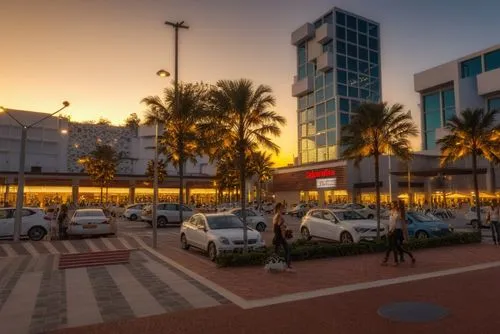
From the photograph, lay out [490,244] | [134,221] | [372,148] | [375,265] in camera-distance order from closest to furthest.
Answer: [375,265] → [490,244] → [372,148] → [134,221]

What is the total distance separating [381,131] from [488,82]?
52.9 metres

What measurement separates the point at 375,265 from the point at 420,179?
5085 centimetres

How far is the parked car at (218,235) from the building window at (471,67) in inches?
2501

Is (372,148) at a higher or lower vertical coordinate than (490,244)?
higher

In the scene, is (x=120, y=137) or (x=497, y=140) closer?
(x=497, y=140)

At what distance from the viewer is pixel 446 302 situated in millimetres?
7965

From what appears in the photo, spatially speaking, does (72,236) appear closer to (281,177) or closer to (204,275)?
(204,275)

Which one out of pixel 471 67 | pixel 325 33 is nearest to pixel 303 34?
pixel 325 33

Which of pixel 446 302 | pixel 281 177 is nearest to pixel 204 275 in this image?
pixel 446 302

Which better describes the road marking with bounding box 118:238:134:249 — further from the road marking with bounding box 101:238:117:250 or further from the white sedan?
the white sedan

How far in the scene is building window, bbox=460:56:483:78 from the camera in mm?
64688

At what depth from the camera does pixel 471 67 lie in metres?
65.7

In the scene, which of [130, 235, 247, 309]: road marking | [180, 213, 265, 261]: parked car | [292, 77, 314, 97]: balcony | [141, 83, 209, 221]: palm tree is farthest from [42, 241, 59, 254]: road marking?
[292, 77, 314, 97]: balcony

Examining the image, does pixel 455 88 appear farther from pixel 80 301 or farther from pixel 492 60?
pixel 80 301
